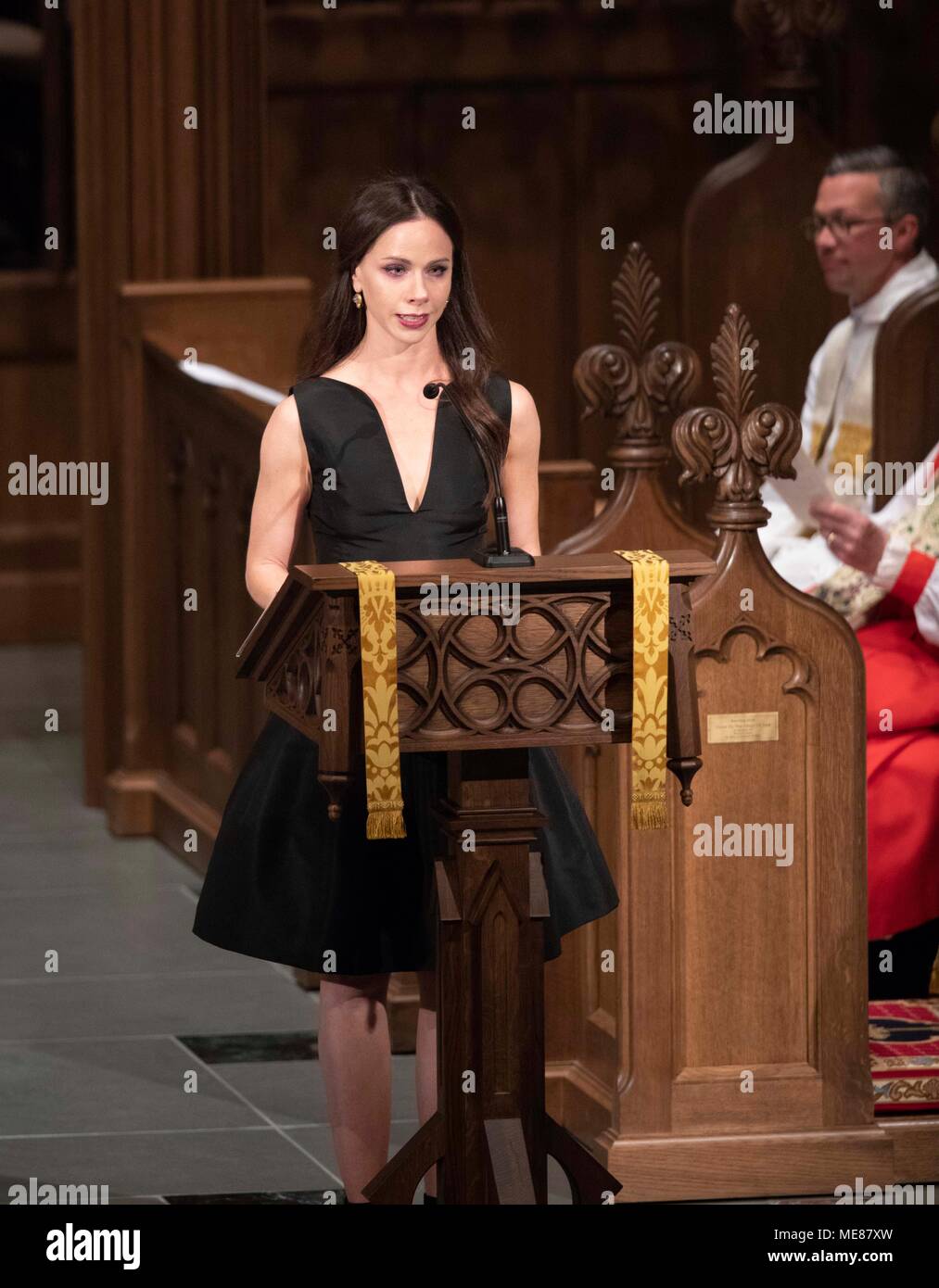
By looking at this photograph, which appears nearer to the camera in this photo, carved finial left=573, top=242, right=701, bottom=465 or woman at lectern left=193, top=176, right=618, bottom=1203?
woman at lectern left=193, top=176, right=618, bottom=1203

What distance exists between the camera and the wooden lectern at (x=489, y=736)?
2953mm

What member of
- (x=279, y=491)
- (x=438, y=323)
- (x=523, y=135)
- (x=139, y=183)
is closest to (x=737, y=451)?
(x=438, y=323)

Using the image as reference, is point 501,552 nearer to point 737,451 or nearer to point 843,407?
point 737,451

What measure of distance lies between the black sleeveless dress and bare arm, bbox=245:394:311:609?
0.02m

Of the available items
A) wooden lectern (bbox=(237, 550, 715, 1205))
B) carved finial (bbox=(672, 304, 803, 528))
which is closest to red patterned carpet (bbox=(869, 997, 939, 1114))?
carved finial (bbox=(672, 304, 803, 528))

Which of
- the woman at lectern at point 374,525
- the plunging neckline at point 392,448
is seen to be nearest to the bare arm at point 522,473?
the woman at lectern at point 374,525

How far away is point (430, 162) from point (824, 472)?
8.98 feet

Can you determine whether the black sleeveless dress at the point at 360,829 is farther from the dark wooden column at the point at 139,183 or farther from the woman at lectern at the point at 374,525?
the dark wooden column at the point at 139,183

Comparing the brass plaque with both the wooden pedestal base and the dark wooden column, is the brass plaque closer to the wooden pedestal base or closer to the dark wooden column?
the wooden pedestal base

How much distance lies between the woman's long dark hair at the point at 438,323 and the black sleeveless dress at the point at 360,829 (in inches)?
2.0

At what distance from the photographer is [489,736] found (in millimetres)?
2984

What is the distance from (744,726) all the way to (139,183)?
125 inches

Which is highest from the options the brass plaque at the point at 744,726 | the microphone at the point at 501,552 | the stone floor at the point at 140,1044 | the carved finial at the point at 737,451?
the carved finial at the point at 737,451

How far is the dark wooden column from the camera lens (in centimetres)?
676
